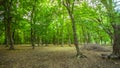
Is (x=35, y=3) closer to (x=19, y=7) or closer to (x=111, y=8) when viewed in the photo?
(x=19, y=7)

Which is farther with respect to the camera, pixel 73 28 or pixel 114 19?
pixel 73 28

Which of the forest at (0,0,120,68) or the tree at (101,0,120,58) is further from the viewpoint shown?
the forest at (0,0,120,68)

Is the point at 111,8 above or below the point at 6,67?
above

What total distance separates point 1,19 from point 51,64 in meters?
18.7

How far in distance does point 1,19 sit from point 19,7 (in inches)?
158

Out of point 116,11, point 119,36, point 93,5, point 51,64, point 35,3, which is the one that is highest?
point 35,3

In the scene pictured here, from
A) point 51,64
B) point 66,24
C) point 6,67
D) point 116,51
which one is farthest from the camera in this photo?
point 66,24

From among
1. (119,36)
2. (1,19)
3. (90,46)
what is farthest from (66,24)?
(119,36)

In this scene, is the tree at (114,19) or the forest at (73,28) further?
the forest at (73,28)

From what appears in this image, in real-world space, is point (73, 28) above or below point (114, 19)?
below

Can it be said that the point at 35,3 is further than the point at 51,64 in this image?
Yes

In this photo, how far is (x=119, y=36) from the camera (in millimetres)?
18938

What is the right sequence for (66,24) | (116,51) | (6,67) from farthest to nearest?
(66,24) < (116,51) < (6,67)

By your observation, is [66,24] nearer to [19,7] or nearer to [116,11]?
[19,7]
